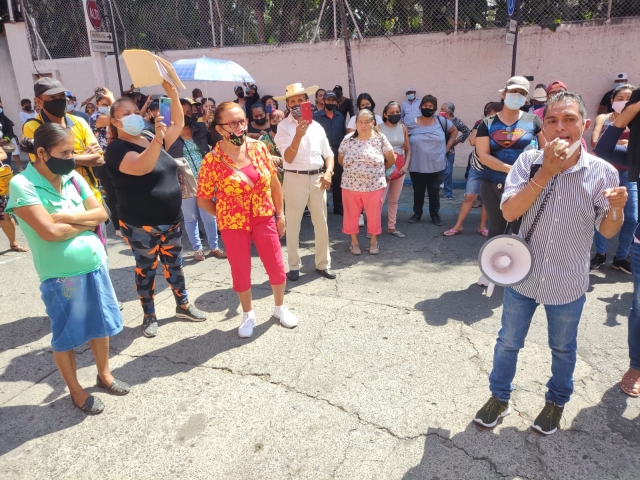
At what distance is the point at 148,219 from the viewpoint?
363 cm

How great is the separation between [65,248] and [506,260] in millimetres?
2457

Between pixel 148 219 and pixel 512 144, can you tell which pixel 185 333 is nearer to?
pixel 148 219

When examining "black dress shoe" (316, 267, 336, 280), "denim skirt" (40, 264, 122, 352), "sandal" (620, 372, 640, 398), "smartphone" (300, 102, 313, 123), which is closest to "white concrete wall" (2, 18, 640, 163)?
"smartphone" (300, 102, 313, 123)

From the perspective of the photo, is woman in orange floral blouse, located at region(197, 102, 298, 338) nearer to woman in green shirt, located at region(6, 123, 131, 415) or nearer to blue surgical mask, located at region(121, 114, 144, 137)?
blue surgical mask, located at region(121, 114, 144, 137)

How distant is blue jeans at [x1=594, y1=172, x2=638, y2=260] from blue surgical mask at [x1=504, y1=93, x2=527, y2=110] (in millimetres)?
1511

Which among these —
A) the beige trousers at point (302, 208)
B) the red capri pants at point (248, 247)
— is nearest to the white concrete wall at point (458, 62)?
the beige trousers at point (302, 208)

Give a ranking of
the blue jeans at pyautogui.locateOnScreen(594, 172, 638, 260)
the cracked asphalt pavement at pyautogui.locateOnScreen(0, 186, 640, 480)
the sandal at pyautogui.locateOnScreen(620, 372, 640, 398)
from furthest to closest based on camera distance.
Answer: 1. the blue jeans at pyautogui.locateOnScreen(594, 172, 638, 260)
2. the sandal at pyautogui.locateOnScreen(620, 372, 640, 398)
3. the cracked asphalt pavement at pyautogui.locateOnScreen(0, 186, 640, 480)

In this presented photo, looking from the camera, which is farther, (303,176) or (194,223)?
(194,223)

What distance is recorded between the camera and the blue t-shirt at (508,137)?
4109 millimetres

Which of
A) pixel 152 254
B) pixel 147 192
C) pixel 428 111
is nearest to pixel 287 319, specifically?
pixel 152 254

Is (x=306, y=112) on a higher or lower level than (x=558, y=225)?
higher

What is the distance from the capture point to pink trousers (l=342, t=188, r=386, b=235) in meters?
5.50

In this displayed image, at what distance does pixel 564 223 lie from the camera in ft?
7.50

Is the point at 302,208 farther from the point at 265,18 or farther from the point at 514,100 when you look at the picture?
the point at 265,18
